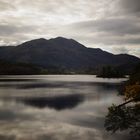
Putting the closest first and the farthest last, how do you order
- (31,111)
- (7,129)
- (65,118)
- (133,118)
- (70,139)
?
(133,118) < (70,139) < (7,129) < (65,118) < (31,111)

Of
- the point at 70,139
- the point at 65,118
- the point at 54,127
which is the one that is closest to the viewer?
the point at 70,139

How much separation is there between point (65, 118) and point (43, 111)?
10844 millimetres

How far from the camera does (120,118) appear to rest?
22.3m

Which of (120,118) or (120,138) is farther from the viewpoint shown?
(120,138)

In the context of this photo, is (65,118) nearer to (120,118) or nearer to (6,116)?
(6,116)

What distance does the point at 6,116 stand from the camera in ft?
A: 180

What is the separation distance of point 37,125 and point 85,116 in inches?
570

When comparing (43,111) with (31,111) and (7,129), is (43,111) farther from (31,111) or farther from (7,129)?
(7,129)

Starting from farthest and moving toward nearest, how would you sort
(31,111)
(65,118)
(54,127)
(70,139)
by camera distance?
(31,111) < (65,118) < (54,127) < (70,139)

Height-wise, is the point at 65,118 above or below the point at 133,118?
below

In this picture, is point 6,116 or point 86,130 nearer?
point 86,130

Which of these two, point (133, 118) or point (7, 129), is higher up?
point (133, 118)

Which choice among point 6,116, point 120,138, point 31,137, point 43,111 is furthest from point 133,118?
point 43,111

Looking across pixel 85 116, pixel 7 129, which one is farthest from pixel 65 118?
pixel 7 129
